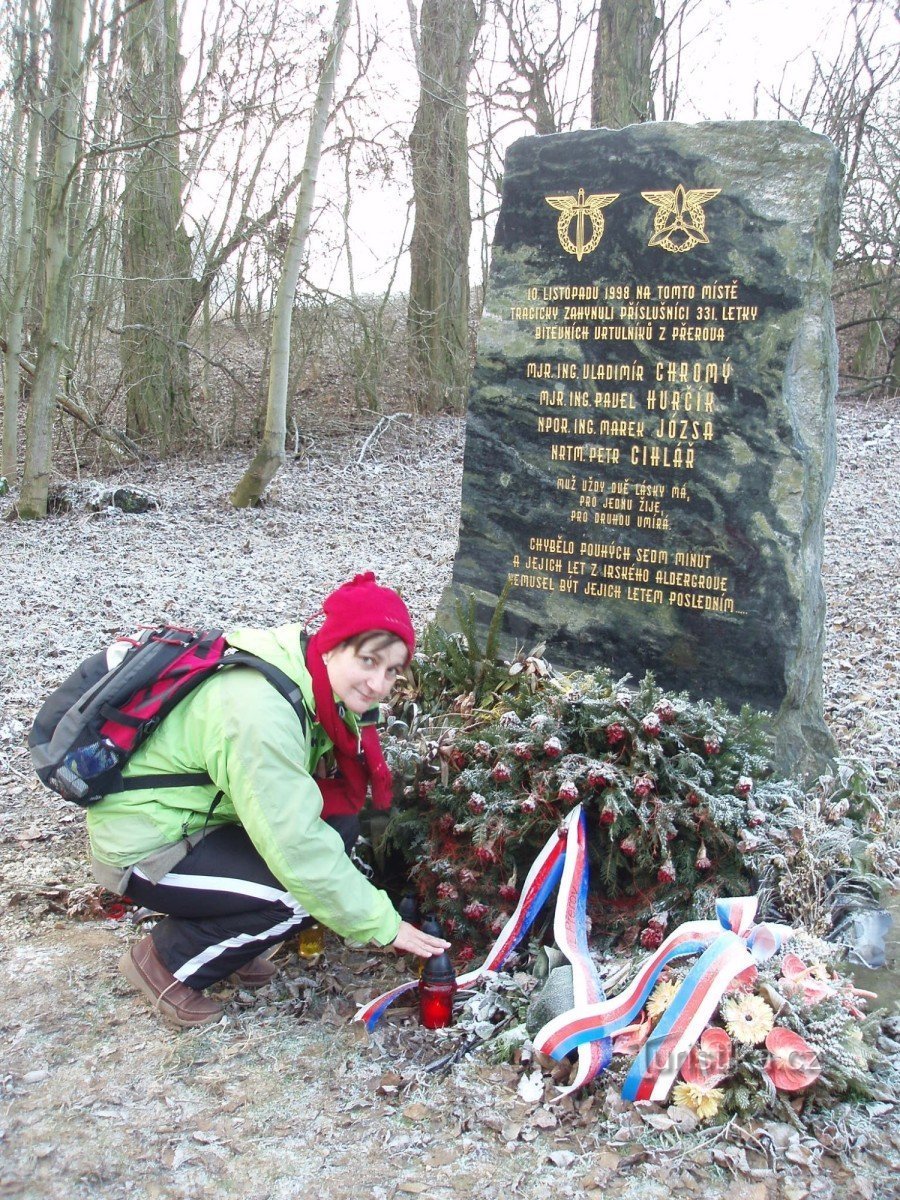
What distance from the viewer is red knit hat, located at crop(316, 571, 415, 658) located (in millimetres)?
2590

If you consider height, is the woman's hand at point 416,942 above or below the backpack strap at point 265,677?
below

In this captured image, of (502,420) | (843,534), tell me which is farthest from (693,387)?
(843,534)

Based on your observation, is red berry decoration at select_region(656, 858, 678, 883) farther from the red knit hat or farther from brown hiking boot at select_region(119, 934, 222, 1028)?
brown hiking boot at select_region(119, 934, 222, 1028)

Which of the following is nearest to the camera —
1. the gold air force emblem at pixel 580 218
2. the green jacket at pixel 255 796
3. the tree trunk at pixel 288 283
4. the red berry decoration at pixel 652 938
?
the green jacket at pixel 255 796

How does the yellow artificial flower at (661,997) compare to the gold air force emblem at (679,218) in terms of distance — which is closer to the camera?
the yellow artificial flower at (661,997)

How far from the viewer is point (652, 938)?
2.98m

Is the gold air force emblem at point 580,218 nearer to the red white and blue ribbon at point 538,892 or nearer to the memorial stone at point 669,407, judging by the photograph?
the memorial stone at point 669,407

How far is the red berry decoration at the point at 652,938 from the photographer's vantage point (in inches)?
117

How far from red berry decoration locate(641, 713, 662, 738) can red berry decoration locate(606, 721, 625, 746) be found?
7cm

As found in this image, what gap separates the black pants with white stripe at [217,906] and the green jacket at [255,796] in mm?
74

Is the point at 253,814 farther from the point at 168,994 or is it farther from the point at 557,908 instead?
the point at 557,908

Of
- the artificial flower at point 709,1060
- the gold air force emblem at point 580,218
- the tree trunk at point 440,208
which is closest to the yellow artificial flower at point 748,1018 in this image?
the artificial flower at point 709,1060

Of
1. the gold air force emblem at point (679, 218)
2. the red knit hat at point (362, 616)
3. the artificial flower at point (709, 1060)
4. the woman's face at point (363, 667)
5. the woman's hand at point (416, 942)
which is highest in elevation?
the gold air force emblem at point (679, 218)

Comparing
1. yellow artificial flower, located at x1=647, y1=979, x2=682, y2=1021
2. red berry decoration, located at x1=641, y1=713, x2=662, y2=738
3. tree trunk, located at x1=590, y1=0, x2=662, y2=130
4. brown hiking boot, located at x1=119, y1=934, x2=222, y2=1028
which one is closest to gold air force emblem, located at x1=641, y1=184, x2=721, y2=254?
red berry decoration, located at x1=641, y1=713, x2=662, y2=738
